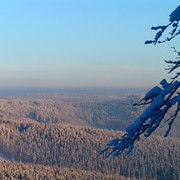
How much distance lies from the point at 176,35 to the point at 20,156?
100955 millimetres

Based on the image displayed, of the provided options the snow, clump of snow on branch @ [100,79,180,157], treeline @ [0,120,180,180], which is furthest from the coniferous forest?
the snow

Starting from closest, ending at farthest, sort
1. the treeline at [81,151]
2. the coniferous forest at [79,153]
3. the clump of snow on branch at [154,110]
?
the clump of snow on branch at [154,110]
the coniferous forest at [79,153]
the treeline at [81,151]

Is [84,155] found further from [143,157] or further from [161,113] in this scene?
[161,113]

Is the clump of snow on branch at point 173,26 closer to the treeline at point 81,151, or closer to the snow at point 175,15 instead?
the snow at point 175,15

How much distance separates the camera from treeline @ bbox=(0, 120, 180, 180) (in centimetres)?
8181

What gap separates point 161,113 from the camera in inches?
259

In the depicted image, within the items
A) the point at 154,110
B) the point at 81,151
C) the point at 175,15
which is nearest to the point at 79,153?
the point at 81,151

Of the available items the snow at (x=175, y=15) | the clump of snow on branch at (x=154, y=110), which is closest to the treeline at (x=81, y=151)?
the clump of snow on branch at (x=154, y=110)

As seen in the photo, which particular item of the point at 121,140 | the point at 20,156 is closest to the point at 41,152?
the point at 20,156

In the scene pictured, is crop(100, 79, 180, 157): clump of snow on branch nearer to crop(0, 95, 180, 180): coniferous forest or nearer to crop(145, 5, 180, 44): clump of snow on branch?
crop(145, 5, 180, 44): clump of snow on branch

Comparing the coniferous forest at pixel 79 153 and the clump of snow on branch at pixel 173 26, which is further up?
the clump of snow on branch at pixel 173 26

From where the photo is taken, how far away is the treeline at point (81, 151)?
81.8 m

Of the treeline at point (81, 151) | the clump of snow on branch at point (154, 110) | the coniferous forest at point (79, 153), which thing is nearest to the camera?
the clump of snow on branch at point (154, 110)

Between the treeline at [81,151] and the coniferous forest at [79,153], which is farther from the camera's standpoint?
the treeline at [81,151]
